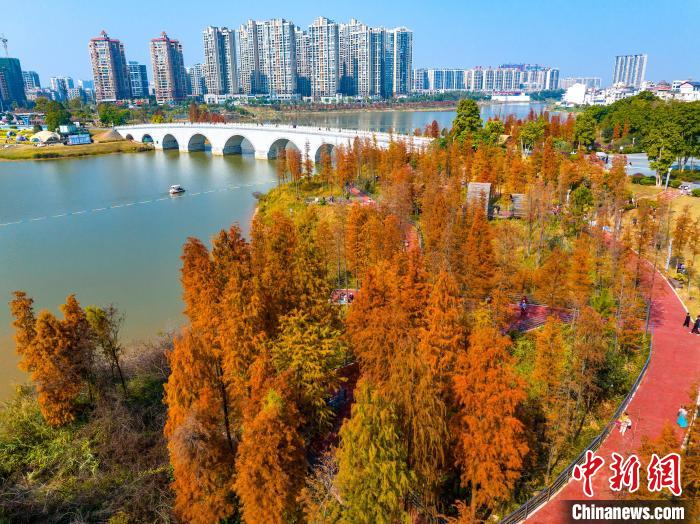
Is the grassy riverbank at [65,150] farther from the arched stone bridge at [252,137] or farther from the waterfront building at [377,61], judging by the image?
the waterfront building at [377,61]

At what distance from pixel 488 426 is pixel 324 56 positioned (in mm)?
134675

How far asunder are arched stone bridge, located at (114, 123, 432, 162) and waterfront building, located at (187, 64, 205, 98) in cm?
8257

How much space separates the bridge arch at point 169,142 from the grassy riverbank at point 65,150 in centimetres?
199

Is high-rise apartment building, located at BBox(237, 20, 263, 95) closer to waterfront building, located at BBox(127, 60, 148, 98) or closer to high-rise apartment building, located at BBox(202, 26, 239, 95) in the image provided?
high-rise apartment building, located at BBox(202, 26, 239, 95)

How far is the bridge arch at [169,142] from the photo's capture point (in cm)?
6426

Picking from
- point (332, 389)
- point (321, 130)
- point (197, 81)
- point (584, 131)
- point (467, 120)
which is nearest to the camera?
point (332, 389)

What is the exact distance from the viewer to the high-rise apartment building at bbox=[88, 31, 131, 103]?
398 ft

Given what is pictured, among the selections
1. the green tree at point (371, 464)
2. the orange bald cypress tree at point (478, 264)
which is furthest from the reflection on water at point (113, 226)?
the green tree at point (371, 464)

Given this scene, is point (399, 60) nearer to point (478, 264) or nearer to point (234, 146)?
point (234, 146)

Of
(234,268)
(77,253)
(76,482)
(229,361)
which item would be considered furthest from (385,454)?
(77,253)

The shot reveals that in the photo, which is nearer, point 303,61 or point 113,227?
point 113,227

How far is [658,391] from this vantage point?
1049 cm

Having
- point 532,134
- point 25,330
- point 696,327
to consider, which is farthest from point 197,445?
point 532,134

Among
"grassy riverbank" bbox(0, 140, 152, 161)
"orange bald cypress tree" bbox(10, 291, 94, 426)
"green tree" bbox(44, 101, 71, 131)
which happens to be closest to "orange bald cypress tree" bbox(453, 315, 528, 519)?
"orange bald cypress tree" bbox(10, 291, 94, 426)
